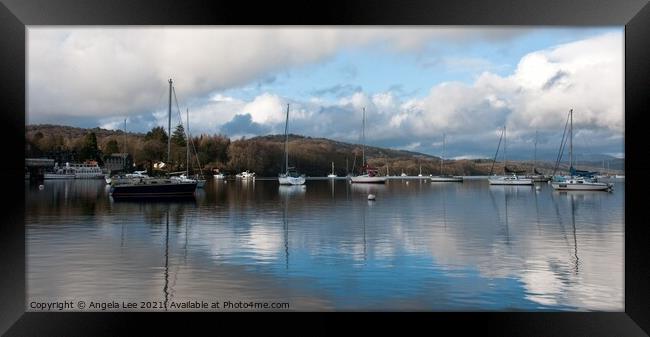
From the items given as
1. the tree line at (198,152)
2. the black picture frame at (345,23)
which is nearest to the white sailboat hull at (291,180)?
the tree line at (198,152)

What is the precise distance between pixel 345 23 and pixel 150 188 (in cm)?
3378

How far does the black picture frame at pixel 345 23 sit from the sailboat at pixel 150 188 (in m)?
31.7

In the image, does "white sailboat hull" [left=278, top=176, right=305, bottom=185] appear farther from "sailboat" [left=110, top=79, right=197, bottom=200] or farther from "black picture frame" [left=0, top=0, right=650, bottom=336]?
"black picture frame" [left=0, top=0, right=650, bottom=336]

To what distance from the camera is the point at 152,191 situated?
39000mm

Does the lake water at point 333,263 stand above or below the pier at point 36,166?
below

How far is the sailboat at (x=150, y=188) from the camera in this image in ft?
125

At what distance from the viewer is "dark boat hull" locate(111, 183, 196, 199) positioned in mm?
38031

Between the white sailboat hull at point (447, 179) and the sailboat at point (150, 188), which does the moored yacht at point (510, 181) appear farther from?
the sailboat at point (150, 188)

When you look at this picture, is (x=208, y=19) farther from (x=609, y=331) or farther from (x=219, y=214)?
(x=219, y=214)

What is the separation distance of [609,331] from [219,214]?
21023 mm

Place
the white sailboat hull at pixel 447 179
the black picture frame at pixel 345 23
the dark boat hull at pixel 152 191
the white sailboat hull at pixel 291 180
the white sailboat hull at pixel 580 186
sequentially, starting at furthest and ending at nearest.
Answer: the white sailboat hull at pixel 447 179 < the white sailboat hull at pixel 291 180 < the white sailboat hull at pixel 580 186 < the dark boat hull at pixel 152 191 < the black picture frame at pixel 345 23

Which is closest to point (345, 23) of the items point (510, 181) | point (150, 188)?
point (150, 188)

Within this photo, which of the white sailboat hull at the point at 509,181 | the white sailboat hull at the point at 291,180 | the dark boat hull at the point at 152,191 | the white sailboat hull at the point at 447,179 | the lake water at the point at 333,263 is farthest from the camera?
the white sailboat hull at the point at 447,179

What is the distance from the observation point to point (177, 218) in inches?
943
